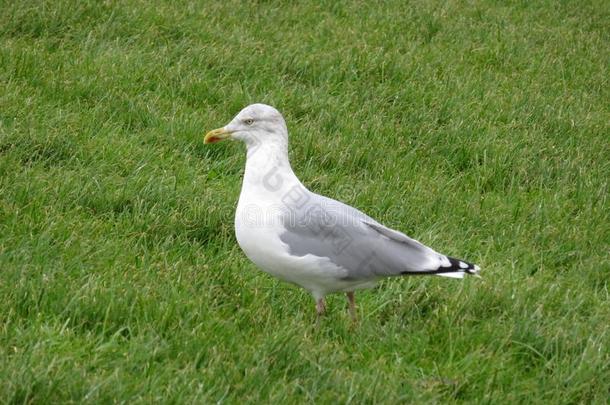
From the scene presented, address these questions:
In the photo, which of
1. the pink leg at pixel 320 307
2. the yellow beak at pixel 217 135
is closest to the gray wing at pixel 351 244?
the pink leg at pixel 320 307

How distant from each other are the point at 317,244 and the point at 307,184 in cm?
198

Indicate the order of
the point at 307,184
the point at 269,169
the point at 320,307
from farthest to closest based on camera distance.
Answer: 1. the point at 307,184
2. the point at 269,169
3. the point at 320,307

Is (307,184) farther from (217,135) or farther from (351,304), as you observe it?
(351,304)

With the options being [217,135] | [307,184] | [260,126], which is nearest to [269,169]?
[260,126]

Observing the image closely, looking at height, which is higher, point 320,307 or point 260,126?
point 260,126

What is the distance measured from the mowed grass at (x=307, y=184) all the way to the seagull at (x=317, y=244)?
0.85 feet

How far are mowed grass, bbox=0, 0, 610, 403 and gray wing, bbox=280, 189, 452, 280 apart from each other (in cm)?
34

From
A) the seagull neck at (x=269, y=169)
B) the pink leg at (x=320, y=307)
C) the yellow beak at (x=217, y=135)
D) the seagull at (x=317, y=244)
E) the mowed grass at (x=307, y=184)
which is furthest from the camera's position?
the yellow beak at (x=217, y=135)

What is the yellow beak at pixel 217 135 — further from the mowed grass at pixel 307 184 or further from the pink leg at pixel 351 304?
the pink leg at pixel 351 304

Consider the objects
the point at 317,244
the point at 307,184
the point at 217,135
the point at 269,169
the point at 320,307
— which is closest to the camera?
the point at 317,244

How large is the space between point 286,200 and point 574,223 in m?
2.72

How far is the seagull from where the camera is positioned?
16.7 ft

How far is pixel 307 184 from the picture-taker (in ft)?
23.2

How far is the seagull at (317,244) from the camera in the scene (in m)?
5.08
